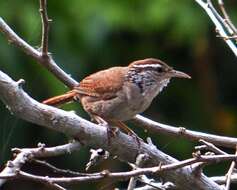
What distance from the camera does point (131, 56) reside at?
6.90 meters

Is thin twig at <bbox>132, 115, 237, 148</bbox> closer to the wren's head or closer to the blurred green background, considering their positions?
the wren's head

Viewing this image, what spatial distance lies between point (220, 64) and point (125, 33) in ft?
3.57

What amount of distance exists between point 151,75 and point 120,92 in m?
0.23

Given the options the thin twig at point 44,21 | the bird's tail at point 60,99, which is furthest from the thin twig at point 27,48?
the bird's tail at point 60,99

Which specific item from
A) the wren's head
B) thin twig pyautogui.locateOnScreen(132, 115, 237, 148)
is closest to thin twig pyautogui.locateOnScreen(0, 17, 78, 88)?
thin twig pyautogui.locateOnScreen(132, 115, 237, 148)

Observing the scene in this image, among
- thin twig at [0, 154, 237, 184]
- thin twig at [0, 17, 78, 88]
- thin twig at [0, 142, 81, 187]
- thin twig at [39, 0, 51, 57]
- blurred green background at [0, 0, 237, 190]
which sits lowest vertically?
blurred green background at [0, 0, 237, 190]

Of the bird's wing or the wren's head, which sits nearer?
the bird's wing

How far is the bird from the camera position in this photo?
4.20 metres

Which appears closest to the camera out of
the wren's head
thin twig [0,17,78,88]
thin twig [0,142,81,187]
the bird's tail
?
thin twig [0,142,81,187]

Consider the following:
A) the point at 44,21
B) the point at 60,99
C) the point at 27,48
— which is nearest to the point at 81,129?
Result: the point at 44,21

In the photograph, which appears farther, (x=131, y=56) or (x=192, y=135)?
(x=131, y=56)

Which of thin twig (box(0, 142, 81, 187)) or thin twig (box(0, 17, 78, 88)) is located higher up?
thin twig (box(0, 17, 78, 88))

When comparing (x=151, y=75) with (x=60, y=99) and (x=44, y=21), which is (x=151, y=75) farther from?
(x=44, y=21)

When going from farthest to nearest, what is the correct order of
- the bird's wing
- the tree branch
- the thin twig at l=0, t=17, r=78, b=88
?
the bird's wing → the thin twig at l=0, t=17, r=78, b=88 → the tree branch
